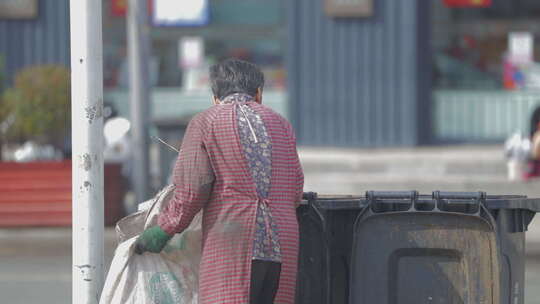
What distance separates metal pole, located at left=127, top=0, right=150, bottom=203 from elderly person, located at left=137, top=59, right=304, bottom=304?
25.0 feet

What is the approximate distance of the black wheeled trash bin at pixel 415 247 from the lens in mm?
4676

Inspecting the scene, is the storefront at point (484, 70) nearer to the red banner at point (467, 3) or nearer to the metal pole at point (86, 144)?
the red banner at point (467, 3)

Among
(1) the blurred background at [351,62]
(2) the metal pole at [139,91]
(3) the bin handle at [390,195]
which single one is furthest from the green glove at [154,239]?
(1) the blurred background at [351,62]

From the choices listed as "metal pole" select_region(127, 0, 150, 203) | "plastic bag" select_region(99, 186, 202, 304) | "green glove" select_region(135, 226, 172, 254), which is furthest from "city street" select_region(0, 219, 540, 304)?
"green glove" select_region(135, 226, 172, 254)

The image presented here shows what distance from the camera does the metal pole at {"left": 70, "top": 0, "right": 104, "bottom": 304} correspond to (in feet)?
15.8

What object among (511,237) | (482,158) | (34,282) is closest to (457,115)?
(482,158)

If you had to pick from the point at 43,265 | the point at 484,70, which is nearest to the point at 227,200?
the point at 43,265

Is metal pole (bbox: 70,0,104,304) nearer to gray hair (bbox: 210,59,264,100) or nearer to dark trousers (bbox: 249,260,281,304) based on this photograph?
gray hair (bbox: 210,59,264,100)

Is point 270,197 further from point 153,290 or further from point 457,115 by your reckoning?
point 457,115

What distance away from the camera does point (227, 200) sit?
172 inches

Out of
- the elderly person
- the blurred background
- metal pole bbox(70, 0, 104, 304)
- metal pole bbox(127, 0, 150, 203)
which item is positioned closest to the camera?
the elderly person

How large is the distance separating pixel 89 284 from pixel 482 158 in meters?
11.5

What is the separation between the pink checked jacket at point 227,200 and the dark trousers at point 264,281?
0.09ft

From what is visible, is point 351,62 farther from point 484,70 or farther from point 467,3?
point 484,70
